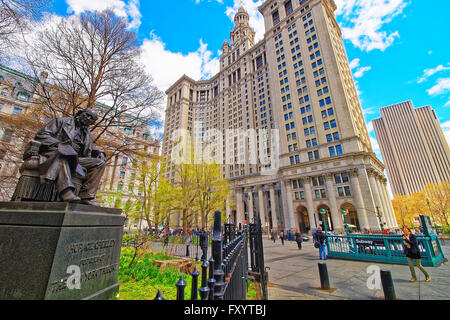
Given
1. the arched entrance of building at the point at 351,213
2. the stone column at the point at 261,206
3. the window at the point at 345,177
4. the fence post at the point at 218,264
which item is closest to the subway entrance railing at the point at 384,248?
the fence post at the point at 218,264

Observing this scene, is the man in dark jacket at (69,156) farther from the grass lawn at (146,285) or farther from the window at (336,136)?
the window at (336,136)

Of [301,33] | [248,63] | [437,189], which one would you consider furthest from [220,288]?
[248,63]

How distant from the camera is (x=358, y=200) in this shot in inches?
1339

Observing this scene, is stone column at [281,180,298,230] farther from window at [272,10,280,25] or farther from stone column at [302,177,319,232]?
window at [272,10,280,25]

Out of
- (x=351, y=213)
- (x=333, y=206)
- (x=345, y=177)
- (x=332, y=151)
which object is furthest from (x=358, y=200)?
(x=332, y=151)

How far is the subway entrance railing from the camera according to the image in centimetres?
909

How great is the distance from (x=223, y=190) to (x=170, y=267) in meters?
19.6

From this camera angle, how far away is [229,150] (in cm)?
7325

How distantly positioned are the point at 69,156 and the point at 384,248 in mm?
14536

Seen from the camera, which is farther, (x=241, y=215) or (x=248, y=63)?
(x=248, y=63)

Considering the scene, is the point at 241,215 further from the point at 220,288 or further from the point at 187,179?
the point at 220,288

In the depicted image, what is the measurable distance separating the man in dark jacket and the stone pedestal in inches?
16.7

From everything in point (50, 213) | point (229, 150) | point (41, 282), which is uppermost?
point (229, 150)

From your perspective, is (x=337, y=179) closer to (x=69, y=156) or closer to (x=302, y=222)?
(x=302, y=222)
